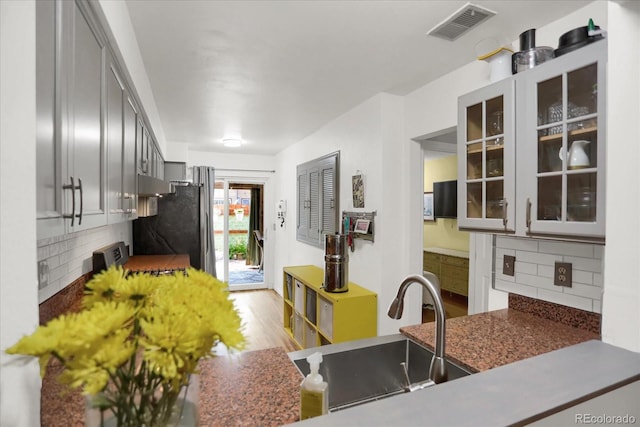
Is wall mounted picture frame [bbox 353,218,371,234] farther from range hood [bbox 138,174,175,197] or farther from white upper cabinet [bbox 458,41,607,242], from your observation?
range hood [bbox 138,174,175,197]

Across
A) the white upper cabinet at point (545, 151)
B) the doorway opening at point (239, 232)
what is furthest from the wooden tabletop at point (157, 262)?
the white upper cabinet at point (545, 151)

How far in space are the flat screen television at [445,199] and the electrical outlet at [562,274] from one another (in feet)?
11.5

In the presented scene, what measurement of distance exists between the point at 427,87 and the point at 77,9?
2.34m

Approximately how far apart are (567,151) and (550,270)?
0.70 meters

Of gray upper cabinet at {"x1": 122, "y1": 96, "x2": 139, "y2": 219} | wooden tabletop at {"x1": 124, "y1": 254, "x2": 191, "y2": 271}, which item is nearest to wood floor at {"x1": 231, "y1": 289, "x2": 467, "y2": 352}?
wooden tabletop at {"x1": 124, "y1": 254, "x2": 191, "y2": 271}

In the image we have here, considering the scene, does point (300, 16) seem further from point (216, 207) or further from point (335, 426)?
point (216, 207)

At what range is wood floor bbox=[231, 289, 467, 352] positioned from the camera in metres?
3.98

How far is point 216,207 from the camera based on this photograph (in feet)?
19.8

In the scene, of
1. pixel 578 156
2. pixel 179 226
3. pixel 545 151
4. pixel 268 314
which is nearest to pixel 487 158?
pixel 545 151

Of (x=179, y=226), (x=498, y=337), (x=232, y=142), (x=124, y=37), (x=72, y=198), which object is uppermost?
(x=232, y=142)

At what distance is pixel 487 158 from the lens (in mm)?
1814

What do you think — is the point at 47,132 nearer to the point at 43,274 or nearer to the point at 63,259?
the point at 43,274

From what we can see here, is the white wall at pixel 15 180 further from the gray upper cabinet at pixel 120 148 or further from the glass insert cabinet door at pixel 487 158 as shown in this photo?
the glass insert cabinet door at pixel 487 158

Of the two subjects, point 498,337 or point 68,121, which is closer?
point 68,121
